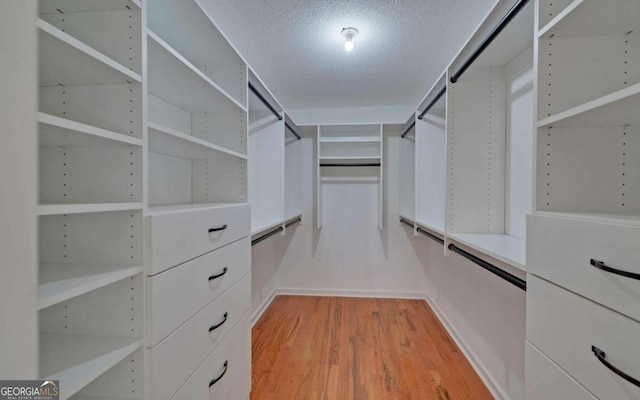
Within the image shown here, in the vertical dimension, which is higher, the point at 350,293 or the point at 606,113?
the point at 606,113

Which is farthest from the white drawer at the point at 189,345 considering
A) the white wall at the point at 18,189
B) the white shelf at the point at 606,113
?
the white shelf at the point at 606,113

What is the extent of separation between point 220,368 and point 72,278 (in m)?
0.82

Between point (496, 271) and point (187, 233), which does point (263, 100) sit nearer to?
point (187, 233)

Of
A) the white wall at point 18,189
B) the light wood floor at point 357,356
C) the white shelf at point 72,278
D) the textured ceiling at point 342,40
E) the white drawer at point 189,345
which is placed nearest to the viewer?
the white wall at point 18,189

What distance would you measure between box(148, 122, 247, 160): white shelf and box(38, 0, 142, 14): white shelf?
0.34 meters

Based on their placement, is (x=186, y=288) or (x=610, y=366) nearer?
(x=610, y=366)

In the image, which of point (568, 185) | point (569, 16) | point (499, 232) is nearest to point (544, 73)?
point (569, 16)

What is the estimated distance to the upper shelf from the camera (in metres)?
0.77

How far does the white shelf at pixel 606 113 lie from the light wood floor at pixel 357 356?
166cm

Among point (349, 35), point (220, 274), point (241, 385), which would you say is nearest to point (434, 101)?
point (349, 35)

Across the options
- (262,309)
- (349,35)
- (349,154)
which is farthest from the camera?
Result: (349,154)

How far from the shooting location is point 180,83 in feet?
4.16

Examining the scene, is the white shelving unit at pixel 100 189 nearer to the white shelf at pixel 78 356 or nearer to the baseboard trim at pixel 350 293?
the white shelf at pixel 78 356

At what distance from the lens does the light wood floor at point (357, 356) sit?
1713mm
